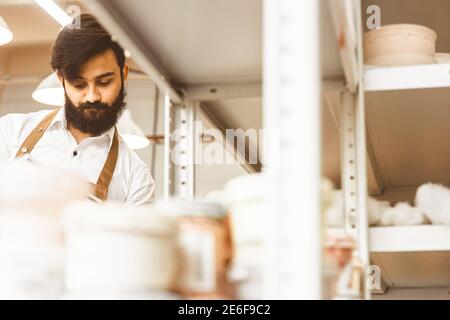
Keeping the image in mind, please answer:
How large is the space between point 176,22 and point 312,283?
0.81 meters

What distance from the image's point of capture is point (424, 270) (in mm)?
2291

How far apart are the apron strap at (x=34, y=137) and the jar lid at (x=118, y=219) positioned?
6.30 feet

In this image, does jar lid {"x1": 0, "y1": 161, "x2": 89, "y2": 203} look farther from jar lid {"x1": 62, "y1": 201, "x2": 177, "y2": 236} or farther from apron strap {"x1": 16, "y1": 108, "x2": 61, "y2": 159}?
apron strap {"x1": 16, "y1": 108, "x2": 61, "y2": 159}

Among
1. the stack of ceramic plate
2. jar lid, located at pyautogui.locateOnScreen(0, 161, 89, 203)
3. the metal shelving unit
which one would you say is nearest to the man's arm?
the metal shelving unit

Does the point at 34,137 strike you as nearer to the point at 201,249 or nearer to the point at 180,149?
the point at 180,149

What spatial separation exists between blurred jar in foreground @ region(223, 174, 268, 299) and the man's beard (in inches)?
76.5

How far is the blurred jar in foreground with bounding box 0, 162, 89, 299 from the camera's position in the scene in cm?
71

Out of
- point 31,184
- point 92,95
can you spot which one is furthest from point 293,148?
point 92,95

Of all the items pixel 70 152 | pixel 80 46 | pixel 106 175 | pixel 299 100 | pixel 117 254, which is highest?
pixel 80 46

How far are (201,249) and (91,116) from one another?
77.8 inches

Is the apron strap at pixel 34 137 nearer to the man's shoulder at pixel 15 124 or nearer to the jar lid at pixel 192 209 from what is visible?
the man's shoulder at pixel 15 124

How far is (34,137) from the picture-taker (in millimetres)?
2678

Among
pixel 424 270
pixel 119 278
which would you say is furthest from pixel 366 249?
pixel 424 270
